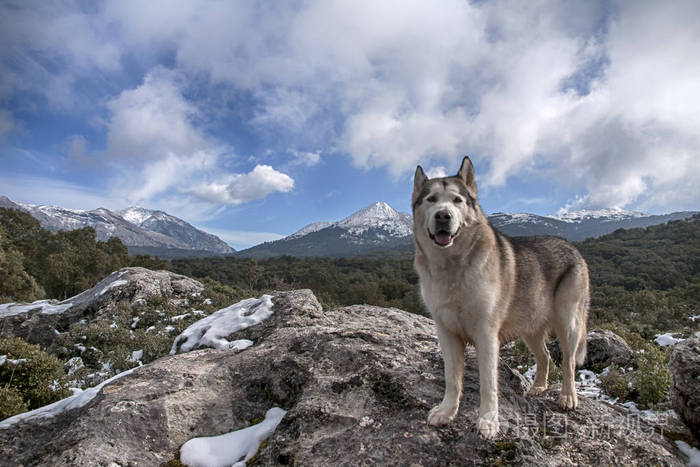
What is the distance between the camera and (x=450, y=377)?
146 inches

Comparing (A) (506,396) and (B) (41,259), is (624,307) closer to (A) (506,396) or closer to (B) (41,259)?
(A) (506,396)

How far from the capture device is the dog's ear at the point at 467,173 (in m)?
4.07

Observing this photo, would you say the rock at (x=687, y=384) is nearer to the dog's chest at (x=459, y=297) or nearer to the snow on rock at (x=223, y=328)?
the dog's chest at (x=459, y=297)

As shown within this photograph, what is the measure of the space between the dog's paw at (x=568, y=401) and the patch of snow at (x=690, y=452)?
1.10 meters

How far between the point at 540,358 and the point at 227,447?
14.4 feet

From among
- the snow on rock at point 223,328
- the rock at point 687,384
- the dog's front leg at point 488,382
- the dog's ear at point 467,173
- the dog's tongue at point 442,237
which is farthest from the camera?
the snow on rock at point 223,328

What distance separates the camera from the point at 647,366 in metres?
5.63

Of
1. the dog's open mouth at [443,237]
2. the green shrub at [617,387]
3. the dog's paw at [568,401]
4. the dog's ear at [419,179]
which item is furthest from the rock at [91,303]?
the green shrub at [617,387]

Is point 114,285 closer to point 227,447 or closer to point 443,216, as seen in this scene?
point 227,447

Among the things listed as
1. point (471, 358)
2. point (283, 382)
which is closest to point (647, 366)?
point (471, 358)

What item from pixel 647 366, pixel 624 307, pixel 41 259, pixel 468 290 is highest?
pixel 41 259

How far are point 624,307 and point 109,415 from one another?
41337 millimetres

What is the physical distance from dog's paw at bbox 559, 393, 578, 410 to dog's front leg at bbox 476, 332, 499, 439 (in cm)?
142

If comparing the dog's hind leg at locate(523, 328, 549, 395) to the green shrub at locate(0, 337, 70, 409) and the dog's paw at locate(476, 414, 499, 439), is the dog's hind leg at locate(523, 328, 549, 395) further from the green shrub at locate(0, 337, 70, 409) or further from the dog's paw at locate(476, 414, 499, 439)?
the green shrub at locate(0, 337, 70, 409)
